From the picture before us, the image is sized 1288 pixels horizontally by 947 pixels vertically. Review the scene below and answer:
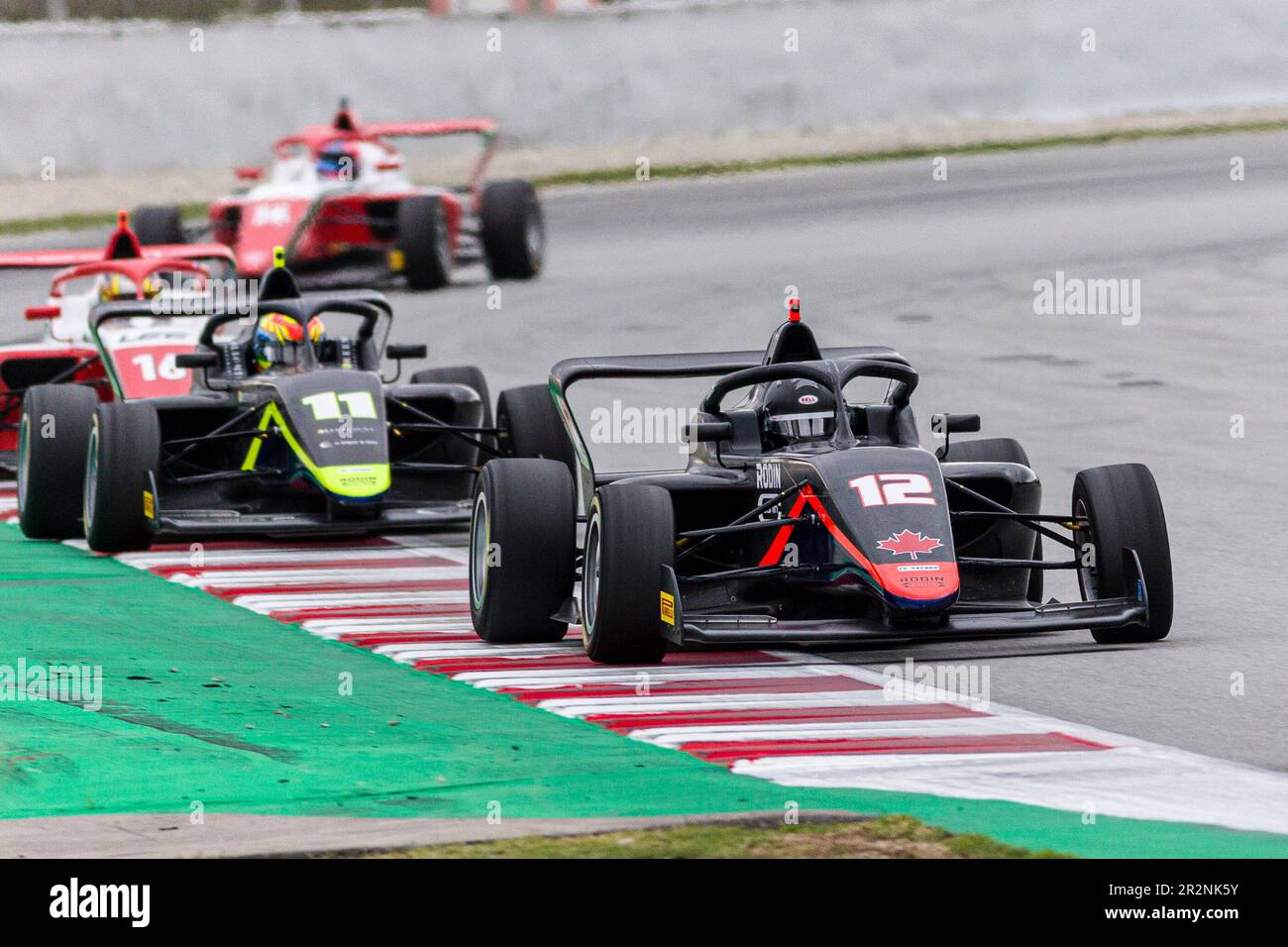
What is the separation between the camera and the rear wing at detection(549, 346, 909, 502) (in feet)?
35.9

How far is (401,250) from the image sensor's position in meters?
24.7

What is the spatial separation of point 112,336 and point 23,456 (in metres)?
1.66

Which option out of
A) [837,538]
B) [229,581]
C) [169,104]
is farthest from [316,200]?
[837,538]

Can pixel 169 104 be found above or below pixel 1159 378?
above

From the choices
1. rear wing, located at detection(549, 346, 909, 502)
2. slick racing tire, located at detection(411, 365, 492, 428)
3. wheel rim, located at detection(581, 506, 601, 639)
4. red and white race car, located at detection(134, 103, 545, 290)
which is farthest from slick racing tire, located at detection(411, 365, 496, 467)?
red and white race car, located at detection(134, 103, 545, 290)

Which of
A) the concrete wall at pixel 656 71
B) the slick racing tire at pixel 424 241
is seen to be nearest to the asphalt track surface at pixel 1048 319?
the slick racing tire at pixel 424 241

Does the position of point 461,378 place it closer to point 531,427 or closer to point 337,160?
point 531,427

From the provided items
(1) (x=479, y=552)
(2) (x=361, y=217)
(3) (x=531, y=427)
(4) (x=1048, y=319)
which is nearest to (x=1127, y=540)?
(1) (x=479, y=552)

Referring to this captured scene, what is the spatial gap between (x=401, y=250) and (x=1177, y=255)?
7776 millimetres

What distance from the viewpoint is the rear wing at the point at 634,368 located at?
10945mm

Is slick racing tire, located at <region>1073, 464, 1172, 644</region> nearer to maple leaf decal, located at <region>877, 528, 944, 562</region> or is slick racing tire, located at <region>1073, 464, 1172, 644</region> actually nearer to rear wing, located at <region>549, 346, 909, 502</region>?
maple leaf decal, located at <region>877, 528, 944, 562</region>
